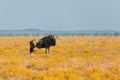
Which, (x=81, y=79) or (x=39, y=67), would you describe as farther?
(x=39, y=67)

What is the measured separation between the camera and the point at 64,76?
47.6 ft

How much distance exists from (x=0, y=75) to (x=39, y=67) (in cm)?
330

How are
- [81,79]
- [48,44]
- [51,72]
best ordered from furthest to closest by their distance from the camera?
[48,44] → [51,72] → [81,79]

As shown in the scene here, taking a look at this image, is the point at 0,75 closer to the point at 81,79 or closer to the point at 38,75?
the point at 38,75

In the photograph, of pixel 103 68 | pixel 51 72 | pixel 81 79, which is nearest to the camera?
pixel 81 79

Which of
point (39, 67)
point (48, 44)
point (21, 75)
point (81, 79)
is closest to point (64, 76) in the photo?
point (81, 79)

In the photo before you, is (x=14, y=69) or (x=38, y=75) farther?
(x=14, y=69)

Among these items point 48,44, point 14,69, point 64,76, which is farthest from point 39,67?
point 48,44

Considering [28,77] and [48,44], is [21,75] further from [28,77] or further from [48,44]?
[48,44]

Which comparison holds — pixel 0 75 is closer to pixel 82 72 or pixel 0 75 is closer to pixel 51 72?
pixel 51 72

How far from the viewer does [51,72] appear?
50.0ft

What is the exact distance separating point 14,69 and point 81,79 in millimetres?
3278

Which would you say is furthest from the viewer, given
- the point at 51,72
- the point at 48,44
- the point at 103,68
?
the point at 48,44

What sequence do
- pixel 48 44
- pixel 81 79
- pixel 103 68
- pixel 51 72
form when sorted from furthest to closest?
1. pixel 48 44
2. pixel 103 68
3. pixel 51 72
4. pixel 81 79
